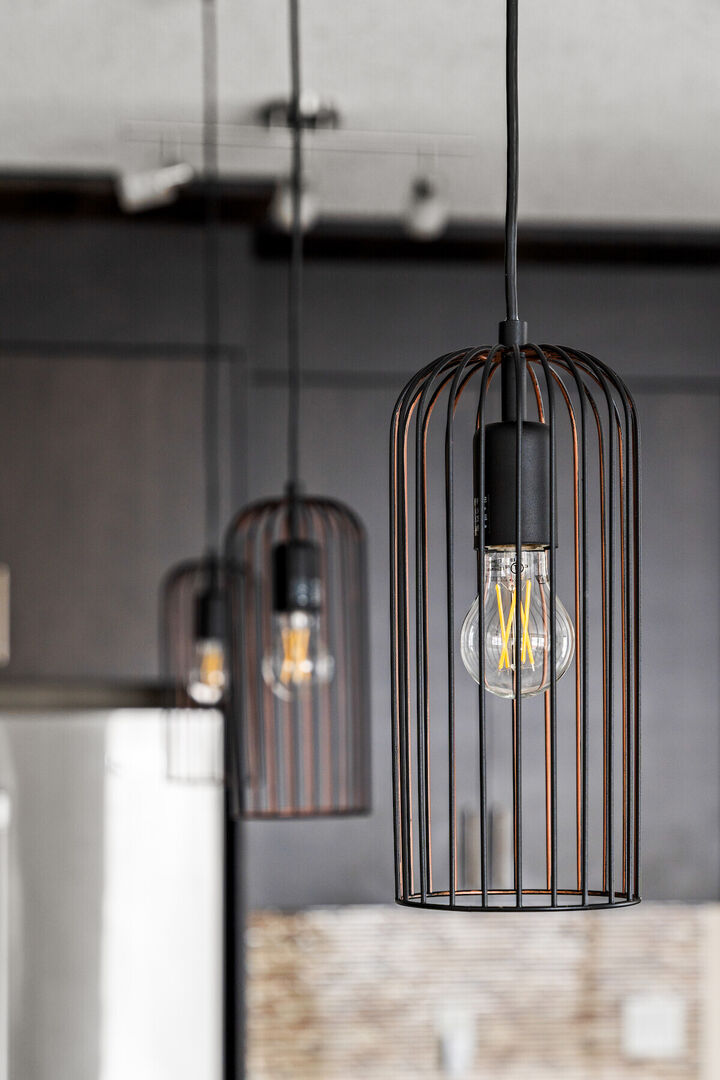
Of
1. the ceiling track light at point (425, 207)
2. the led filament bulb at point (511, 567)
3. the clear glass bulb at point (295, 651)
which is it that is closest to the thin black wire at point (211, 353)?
the ceiling track light at point (425, 207)

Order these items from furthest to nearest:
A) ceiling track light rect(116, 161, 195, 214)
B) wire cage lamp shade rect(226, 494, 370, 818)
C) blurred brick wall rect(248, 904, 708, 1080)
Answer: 1. blurred brick wall rect(248, 904, 708, 1080)
2. ceiling track light rect(116, 161, 195, 214)
3. wire cage lamp shade rect(226, 494, 370, 818)

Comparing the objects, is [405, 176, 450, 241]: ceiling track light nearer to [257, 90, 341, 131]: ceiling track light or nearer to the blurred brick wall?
[257, 90, 341, 131]: ceiling track light

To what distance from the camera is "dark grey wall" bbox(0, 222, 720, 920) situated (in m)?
2.74

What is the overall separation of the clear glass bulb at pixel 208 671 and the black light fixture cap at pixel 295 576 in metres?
0.50

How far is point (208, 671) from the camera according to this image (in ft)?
6.88

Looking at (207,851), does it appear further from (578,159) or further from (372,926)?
(578,159)

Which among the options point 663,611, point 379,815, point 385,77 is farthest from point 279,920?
point 385,77

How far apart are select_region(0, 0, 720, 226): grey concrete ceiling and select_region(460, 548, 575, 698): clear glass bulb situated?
156cm

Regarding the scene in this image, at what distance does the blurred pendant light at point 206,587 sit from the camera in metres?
2.12

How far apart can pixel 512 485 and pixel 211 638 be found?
1317mm

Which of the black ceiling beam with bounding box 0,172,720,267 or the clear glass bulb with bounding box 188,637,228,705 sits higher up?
the black ceiling beam with bounding box 0,172,720,267

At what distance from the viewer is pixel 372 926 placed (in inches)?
124

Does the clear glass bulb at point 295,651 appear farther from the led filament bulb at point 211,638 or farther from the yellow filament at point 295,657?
the led filament bulb at point 211,638

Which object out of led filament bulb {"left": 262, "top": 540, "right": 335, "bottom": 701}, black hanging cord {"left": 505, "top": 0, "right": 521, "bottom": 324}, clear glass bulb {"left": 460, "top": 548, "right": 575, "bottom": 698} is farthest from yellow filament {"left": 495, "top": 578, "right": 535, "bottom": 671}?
led filament bulb {"left": 262, "top": 540, "right": 335, "bottom": 701}
